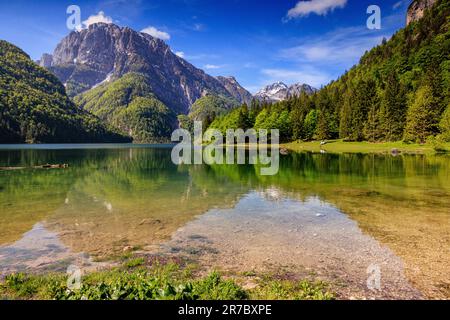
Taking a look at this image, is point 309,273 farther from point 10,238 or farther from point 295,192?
point 295,192

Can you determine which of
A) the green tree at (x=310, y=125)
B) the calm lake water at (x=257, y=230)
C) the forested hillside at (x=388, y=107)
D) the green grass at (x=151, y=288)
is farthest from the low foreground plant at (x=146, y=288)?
the green tree at (x=310, y=125)

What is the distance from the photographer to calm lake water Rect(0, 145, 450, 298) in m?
12.3

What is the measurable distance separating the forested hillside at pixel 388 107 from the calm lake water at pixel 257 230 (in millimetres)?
73178

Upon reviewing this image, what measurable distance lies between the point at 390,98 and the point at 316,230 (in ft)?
371

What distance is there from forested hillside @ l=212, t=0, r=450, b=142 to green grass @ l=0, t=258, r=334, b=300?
295 feet

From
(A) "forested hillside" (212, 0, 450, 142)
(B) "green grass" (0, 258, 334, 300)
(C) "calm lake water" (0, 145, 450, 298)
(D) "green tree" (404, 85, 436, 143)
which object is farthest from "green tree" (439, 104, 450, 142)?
(B) "green grass" (0, 258, 334, 300)

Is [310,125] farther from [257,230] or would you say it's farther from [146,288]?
[146,288]

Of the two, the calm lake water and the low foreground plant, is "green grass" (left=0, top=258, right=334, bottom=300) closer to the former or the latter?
the low foreground plant

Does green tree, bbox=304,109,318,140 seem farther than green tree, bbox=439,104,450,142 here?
Yes

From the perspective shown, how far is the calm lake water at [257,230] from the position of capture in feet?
40.4

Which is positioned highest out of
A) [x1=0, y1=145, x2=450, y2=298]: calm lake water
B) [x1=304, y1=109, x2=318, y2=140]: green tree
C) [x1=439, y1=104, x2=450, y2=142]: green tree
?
[x1=304, y1=109, x2=318, y2=140]: green tree

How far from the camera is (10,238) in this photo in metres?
16.8

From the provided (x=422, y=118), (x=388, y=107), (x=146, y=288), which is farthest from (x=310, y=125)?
(x=146, y=288)
